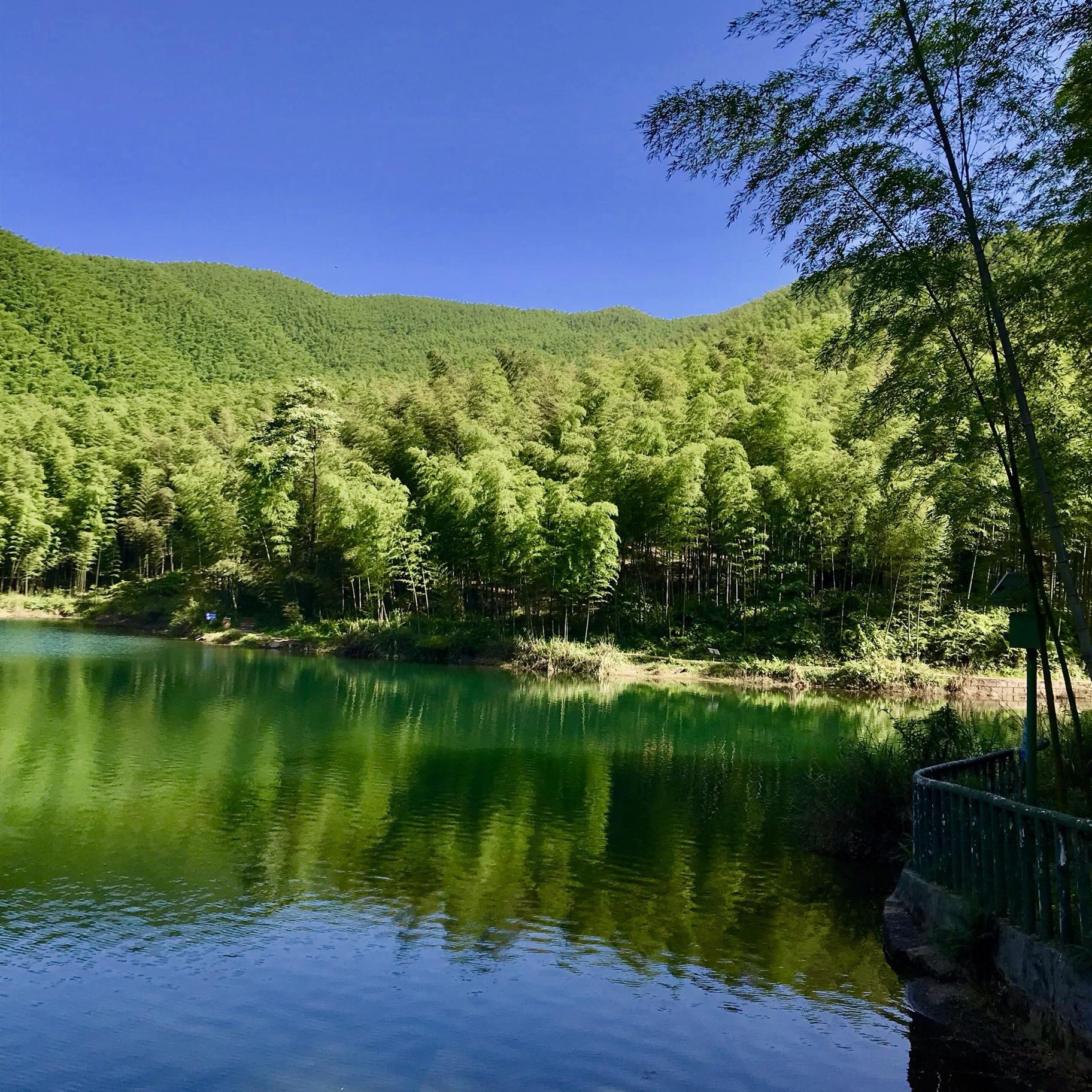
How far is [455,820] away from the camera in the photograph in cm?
1080

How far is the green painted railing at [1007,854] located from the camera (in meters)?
4.36

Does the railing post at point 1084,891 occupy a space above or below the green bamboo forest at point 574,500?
below

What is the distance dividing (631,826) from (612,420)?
35321 mm

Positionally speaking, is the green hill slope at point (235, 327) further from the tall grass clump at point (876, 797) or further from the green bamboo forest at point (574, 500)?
the tall grass clump at point (876, 797)

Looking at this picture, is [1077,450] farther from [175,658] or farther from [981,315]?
[175,658]

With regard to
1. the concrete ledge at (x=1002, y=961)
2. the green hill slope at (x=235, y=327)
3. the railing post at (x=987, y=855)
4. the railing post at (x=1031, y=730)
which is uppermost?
the green hill slope at (x=235, y=327)

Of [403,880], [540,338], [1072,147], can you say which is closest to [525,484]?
[403,880]

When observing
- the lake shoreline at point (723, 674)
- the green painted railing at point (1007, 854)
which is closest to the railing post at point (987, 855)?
the green painted railing at point (1007, 854)

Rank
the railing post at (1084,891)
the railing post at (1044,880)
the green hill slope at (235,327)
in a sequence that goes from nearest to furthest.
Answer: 1. the railing post at (1084,891)
2. the railing post at (1044,880)
3. the green hill slope at (235,327)

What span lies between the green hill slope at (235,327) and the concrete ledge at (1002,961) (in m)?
65.9

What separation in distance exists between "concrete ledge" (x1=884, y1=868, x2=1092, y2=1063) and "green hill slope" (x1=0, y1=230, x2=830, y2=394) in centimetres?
6591

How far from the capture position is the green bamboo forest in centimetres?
2850

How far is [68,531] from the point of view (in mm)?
53625

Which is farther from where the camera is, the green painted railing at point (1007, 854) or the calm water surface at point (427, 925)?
the calm water surface at point (427, 925)
